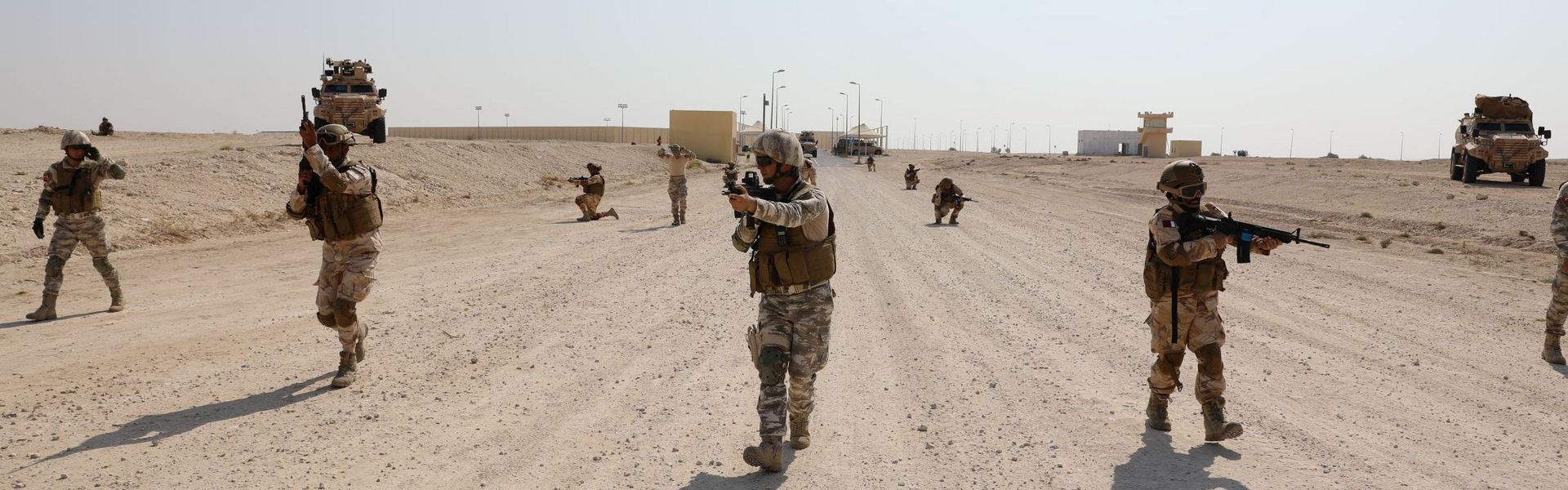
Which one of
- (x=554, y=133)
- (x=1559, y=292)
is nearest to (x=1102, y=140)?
(x=554, y=133)

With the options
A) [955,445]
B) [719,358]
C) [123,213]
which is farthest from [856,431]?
[123,213]

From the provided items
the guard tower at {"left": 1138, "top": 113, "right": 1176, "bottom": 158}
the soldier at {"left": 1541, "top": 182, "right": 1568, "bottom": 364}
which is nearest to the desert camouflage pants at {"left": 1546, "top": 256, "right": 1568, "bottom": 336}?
the soldier at {"left": 1541, "top": 182, "right": 1568, "bottom": 364}

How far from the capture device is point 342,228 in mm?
6332

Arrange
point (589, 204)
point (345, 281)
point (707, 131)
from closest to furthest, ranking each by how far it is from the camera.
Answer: point (345, 281), point (589, 204), point (707, 131)

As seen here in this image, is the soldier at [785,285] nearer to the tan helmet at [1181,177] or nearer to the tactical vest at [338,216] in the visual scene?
the tan helmet at [1181,177]

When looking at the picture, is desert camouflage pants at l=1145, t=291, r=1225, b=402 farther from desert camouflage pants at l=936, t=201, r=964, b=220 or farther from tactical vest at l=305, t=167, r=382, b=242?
desert camouflage pants at l=936, t=201, r=964, b=220

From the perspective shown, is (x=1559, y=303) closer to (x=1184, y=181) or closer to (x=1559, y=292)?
(x=1559, y=292)

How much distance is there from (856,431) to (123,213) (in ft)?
45.8

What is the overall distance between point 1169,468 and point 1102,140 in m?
105

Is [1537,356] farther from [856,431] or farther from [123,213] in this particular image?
[123,213]

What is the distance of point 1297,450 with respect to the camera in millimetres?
5363

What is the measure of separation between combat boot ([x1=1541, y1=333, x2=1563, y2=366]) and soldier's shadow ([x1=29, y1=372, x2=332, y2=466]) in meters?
8.74

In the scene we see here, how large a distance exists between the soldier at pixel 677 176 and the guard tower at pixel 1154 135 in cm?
7775

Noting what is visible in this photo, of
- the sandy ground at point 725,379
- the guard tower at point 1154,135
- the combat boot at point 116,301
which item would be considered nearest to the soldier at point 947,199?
the sandy ground at point 725,379
